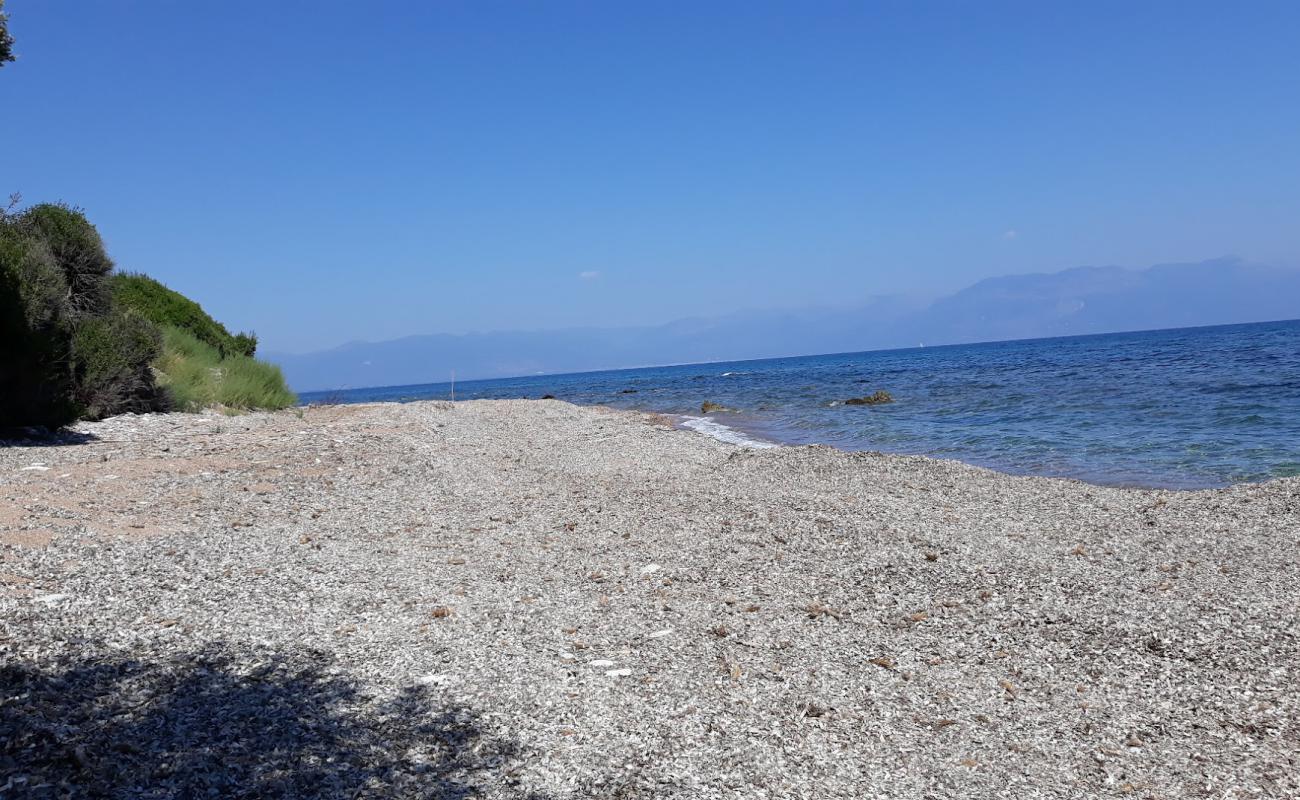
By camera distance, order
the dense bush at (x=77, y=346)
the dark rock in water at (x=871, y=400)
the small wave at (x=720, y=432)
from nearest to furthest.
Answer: the dense bush at (x=77, y=346), the small wave at (x=720, y=432), the dark rock in water at (x=871, y=400)

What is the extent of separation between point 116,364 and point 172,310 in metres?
11.3

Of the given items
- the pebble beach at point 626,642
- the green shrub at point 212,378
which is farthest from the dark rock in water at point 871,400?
the pebble beach at point 626,642

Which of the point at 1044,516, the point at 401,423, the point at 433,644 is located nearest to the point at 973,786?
the point at 433,644

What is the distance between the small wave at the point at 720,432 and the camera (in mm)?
21188

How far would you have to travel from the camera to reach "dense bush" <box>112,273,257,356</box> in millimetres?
23344

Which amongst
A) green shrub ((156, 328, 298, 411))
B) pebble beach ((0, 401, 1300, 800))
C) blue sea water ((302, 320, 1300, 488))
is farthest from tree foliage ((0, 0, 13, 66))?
blue sea water ((302, 320, 1300, 488))

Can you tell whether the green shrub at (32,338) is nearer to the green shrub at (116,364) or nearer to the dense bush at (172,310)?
the green shrub at (116,364)

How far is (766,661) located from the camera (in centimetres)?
538

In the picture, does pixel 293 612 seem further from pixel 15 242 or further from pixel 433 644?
pixel 15 242

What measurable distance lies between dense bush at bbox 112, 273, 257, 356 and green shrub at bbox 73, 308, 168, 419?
20.5 ft

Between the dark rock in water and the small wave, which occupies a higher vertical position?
the dark rock in water

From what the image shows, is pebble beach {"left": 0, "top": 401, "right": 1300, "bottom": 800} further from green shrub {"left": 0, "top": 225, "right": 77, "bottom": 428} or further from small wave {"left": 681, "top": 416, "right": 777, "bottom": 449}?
small wave {"left": 681, "top": 416, "right": 777, "bottom": 449}

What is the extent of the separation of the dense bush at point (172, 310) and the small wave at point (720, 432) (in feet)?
48.3

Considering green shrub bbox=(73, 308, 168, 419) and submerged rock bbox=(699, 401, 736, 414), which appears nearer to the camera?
green shrub bbox=(73, 308, 168, 419)
